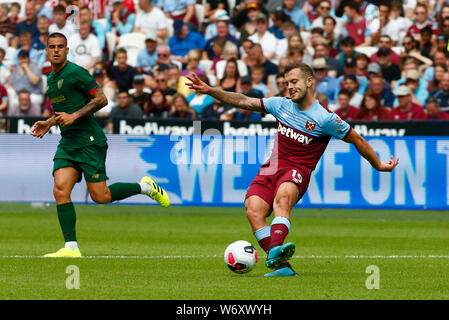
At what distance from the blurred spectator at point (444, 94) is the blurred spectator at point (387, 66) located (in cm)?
150

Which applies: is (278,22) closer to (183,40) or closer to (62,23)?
(183,40)

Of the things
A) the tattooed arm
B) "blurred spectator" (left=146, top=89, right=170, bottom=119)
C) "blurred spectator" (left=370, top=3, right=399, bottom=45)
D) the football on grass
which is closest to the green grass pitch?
the football on grass

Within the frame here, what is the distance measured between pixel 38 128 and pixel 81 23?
1335 centimetres

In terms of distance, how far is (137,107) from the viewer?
2156cm

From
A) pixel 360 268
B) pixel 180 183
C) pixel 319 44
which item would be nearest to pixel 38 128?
pixel 360 268

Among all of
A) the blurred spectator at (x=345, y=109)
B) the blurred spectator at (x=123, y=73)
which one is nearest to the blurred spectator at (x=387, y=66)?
the blurred spectator at (x=345, y=109)

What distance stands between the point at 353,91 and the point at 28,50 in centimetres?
846

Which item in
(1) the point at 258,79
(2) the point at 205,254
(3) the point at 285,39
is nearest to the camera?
(2) the point at 205,254

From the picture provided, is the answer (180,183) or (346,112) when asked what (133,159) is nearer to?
(180,183)

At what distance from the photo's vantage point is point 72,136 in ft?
39.5

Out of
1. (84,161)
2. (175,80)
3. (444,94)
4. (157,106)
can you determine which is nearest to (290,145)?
(84,161)

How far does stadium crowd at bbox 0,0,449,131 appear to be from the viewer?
70.9 ft

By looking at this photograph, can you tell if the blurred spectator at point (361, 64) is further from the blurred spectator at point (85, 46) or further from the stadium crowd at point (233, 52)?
the blurred spectator at point (85, 46)

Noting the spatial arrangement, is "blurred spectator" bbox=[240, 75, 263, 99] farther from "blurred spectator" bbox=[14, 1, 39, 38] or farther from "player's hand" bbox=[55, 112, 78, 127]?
"player's hand" bbox=[55, 112, 78, 127]
